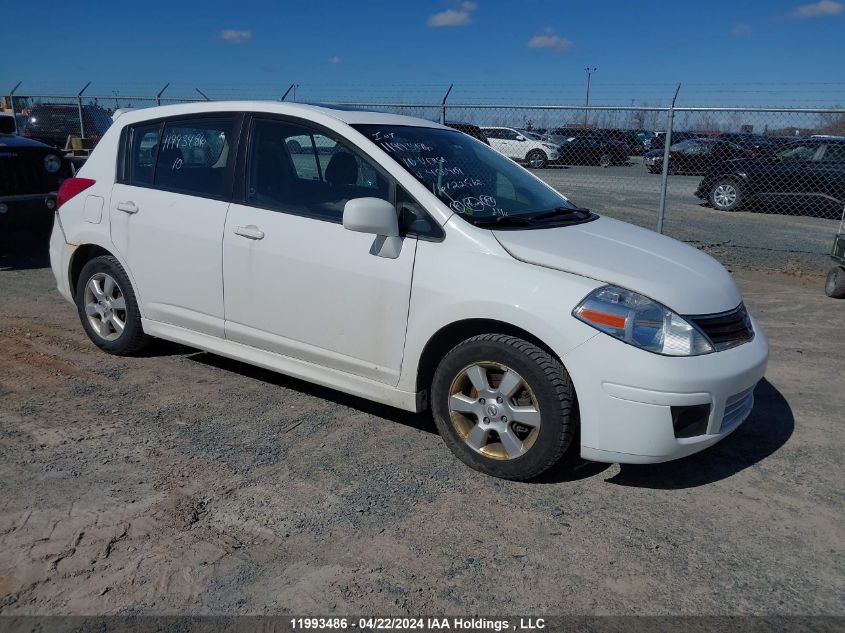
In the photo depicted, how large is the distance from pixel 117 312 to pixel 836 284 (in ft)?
23.5

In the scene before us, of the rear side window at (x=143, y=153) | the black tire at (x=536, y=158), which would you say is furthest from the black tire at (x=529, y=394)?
the black tire at (x=536, y=158)

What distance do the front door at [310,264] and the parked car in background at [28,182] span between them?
17.7 feet

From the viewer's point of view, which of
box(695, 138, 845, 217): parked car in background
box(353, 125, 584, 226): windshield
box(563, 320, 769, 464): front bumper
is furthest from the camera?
box(695, 138, 845, 217): parked car in background

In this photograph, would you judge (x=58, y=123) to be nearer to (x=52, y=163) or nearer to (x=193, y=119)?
(x=52, y=163)

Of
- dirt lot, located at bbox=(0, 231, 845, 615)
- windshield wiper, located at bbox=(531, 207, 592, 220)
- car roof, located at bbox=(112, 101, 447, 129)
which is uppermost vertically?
car roof, located at bbox=(112, 101, 447, 129)

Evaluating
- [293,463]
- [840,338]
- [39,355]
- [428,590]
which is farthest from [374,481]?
[840,338]

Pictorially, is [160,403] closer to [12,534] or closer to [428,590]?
[12,534]

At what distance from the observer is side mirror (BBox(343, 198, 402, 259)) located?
3654mm

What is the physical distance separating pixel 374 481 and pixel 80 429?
1.78 m

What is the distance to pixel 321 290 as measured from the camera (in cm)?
402

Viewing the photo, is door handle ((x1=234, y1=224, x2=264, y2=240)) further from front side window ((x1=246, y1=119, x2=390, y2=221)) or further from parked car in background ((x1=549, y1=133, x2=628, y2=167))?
parked car in background ((x1=549, y1=133, x2=628, y2=167))

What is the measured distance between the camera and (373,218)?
3.67 meters

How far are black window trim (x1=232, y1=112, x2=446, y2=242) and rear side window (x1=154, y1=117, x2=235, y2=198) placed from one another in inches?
3.8

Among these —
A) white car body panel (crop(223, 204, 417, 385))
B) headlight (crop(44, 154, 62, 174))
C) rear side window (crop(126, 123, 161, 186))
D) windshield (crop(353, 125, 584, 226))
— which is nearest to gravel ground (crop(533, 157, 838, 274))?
windshield (crop(353, 125, 584, 226))
